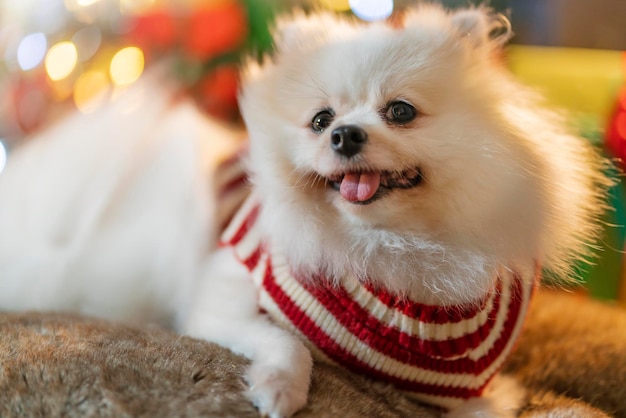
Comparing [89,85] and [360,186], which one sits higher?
[89,85]

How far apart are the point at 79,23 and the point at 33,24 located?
0.49ft

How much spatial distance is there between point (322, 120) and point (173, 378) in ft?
1.55

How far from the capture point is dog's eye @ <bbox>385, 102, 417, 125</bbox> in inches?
37.9

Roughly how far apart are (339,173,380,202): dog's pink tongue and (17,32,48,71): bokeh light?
155 cm

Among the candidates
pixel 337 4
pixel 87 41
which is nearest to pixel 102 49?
pixel 87 41

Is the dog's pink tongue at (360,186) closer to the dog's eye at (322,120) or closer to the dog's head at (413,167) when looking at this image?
the dog's head at (413,167)

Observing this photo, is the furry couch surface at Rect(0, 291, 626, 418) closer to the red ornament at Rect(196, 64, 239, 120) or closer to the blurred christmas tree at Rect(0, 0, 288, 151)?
the blurred christmas tree at Rect(0, 0, 288, 151)

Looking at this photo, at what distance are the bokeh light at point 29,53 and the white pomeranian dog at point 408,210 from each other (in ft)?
4.29

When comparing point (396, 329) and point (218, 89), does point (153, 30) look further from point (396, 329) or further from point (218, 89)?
point (396, 329)

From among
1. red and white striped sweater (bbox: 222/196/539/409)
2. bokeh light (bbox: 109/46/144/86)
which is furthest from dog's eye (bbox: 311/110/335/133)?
bokeh light (bbox: 109/46/144/86)

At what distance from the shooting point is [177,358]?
0.91m

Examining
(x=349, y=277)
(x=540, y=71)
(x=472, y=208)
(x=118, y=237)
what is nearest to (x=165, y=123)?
(x=118, y=237)

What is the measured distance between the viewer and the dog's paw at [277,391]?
2.70 ft

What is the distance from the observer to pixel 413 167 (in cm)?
94
